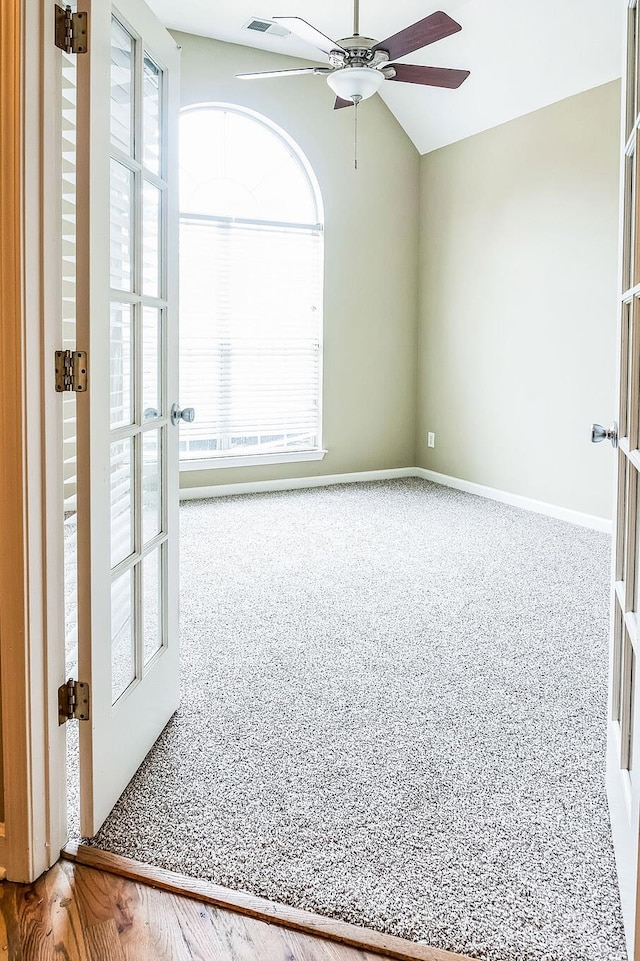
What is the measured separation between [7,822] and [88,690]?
29cm

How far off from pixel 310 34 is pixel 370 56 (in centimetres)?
28

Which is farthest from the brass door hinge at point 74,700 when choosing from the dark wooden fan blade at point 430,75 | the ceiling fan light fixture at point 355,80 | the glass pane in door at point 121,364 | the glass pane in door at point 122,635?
the dark wooden fan blade at point 430,75

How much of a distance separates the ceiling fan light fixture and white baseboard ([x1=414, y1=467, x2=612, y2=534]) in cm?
273

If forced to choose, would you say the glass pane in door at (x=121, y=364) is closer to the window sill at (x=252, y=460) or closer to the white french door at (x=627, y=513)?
the white french door at (x=627, y=513)

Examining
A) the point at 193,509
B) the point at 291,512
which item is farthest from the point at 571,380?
the point at 193,509

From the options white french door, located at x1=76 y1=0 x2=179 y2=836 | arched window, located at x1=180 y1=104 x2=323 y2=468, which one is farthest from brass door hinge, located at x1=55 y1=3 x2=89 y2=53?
arched window, located at x1=180 y1=104 x2=323 y2=468

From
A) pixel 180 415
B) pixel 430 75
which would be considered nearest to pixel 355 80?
pixel 430 75

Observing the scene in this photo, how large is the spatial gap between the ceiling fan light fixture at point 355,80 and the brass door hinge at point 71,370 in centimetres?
238

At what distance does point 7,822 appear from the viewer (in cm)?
157

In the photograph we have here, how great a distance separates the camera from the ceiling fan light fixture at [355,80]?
3.36 m

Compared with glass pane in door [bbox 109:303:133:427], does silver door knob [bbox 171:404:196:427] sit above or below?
below

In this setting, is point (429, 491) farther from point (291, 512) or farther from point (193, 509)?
point (193, 509)

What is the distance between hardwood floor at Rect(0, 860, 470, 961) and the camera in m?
1.39

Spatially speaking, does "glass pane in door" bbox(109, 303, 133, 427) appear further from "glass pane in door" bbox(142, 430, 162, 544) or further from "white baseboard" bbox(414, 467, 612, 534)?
"white baseboard" bbox(414, 467, 612, 534)
